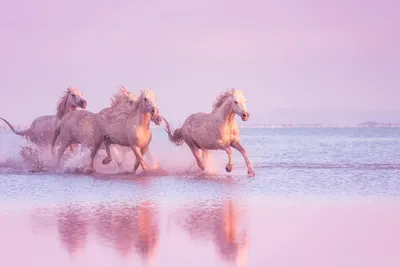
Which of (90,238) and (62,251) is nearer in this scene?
(62,251)

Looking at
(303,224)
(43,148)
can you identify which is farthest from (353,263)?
(43,148)

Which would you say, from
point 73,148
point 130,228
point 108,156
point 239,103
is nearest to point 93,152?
point 108,156

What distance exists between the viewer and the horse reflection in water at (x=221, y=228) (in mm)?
7707

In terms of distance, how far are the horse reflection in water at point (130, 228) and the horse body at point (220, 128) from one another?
17.6 ft

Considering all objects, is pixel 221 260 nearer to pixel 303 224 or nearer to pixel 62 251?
pixel 62 251

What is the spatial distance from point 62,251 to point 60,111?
1301cm

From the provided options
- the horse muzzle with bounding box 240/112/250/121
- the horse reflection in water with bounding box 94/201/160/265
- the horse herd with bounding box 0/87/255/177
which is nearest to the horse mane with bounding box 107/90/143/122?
the horse herd with bounding box 0/87/255/177

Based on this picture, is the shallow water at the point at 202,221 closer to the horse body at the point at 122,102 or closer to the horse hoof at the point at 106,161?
the horse hoof at the point at 106,161

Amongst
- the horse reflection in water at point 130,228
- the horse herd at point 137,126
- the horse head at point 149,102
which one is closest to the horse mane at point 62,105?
the horse herd at point 137,126

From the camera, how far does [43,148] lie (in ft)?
71.6

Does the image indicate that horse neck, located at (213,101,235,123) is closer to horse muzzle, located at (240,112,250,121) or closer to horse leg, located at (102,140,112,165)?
horse muzzle, located at (240,112,250,121)

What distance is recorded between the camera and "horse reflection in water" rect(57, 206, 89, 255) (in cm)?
825

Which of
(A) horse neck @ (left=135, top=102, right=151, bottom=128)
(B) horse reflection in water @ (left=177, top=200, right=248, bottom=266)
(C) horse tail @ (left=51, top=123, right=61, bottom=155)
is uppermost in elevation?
(A) horse neck @ (left=135, top=102, right=151, bottom=128)

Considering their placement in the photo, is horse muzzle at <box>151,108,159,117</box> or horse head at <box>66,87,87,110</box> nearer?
horse muzzle at <box>151,108,159,117</box>
